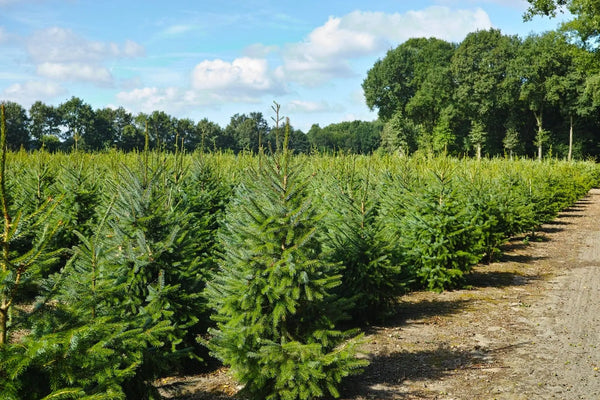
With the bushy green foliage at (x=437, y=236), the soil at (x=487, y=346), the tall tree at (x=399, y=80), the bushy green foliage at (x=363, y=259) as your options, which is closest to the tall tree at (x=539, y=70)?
the tall tree at (x=399, y=80)

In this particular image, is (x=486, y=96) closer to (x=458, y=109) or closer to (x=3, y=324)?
(x=458, y=109)

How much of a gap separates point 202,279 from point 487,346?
373 centimetres

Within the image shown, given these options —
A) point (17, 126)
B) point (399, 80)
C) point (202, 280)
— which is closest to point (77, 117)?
point (17, 126)

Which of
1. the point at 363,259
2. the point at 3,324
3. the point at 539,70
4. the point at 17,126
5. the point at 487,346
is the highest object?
the point at 539,70

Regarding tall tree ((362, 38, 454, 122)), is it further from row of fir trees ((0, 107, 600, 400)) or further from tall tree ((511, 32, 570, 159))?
row of fir trees ((0, 107, 600, 400))

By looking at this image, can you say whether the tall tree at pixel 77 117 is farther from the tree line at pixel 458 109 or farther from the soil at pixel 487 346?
the soil at pixel 487 346

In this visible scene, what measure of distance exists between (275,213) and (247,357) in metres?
1.28

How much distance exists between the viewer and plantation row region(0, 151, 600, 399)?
251cm

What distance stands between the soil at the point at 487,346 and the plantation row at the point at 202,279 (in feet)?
1.38

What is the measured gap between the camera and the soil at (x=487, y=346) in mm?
4770

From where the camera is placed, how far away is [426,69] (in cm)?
5647

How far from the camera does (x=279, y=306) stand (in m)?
4.06

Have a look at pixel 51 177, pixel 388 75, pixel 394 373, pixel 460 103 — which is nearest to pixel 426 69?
pixel 388 75

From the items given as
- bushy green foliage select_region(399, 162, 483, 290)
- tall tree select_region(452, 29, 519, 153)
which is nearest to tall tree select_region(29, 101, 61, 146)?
tall tree select_region(452, 29, 519, 153)
